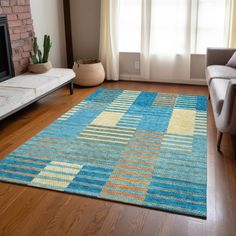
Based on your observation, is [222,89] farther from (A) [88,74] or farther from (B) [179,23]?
(A) [88,74]

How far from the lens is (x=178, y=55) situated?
464cm

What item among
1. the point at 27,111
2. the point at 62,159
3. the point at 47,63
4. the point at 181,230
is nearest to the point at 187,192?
the point at 181,230

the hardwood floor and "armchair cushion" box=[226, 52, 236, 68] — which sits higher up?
"armchair cushion" box=[226, 52, 236, 68]

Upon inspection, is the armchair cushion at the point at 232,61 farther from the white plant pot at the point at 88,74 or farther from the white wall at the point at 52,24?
the white wall at the point at 52,24

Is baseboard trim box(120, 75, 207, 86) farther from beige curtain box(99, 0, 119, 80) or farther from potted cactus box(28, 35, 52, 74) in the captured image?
potted cactus box(28, 35, 52, 74)

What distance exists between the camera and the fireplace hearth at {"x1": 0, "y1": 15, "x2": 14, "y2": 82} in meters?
3.61

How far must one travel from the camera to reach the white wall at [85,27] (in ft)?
16.0

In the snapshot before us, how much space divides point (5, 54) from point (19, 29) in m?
0.39

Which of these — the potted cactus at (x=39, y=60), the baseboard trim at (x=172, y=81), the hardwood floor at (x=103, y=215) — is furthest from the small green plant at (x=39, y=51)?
the hardwood floor at (x=103, y=215)

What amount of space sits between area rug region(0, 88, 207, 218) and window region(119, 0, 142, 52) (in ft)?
4.49

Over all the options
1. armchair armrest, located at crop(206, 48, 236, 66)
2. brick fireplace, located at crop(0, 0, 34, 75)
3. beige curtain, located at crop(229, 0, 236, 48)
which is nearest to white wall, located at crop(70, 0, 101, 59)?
brick fireplace, located at crop(0, 0, 34, 75)

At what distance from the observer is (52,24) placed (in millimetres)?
4648

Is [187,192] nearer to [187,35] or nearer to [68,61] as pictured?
[187,35]

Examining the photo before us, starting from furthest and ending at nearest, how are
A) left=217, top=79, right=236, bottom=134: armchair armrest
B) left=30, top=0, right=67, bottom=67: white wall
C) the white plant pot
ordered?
the white plant pot, left=30, top=0, right=67, bottom=67: white wall, left=217, top=79, right=236, bottom=134: armchair armrest
